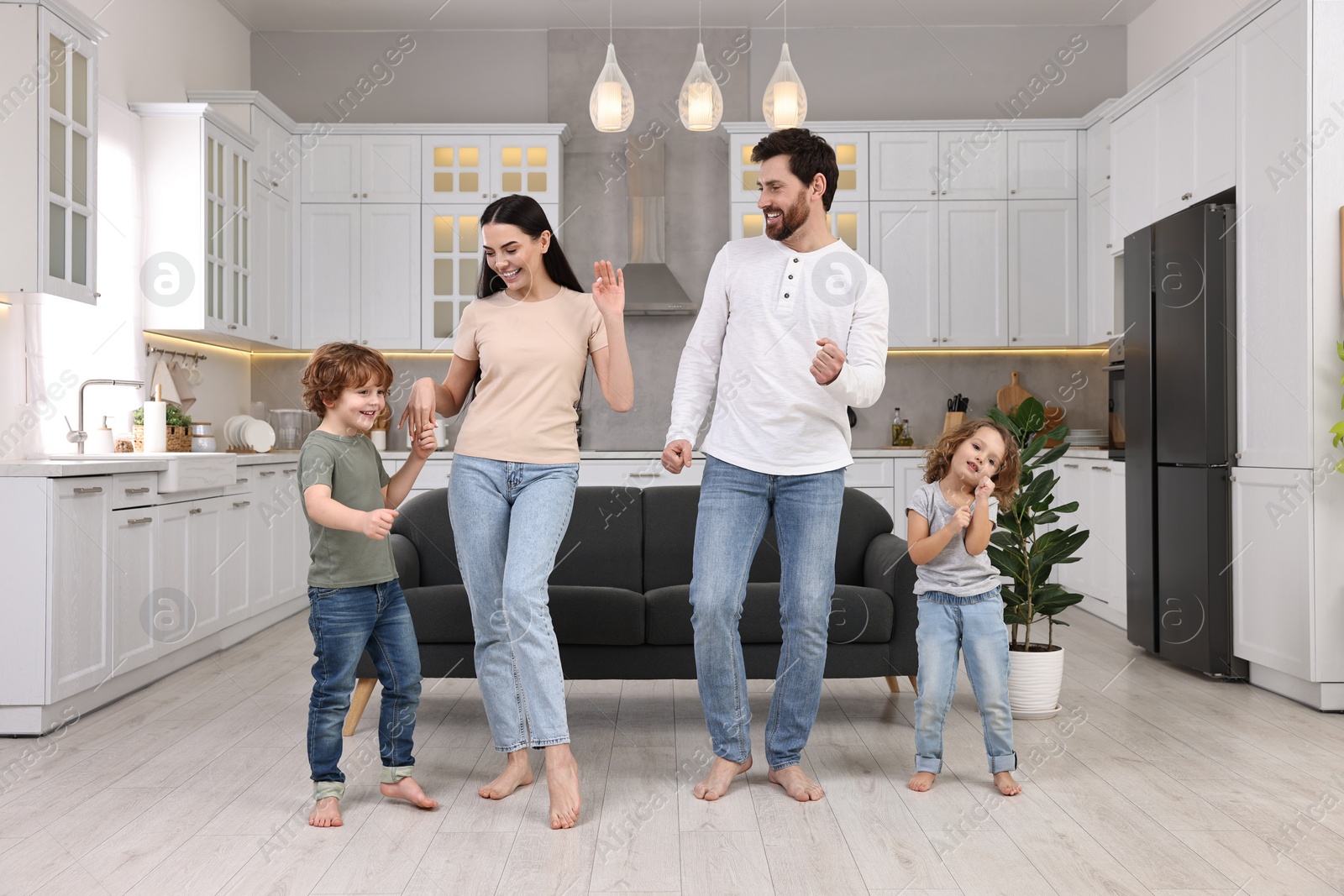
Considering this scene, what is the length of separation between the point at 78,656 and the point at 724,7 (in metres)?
4.85

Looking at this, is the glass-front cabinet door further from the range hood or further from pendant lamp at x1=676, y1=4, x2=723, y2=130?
the range hood

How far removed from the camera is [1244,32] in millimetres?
3779

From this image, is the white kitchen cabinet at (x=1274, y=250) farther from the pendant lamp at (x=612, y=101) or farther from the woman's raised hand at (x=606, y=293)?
the woman's raised hand at (x=606, y=293)

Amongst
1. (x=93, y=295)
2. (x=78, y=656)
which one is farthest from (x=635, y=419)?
(x=78, y=656)

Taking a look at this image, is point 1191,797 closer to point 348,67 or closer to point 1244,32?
point 1244,32

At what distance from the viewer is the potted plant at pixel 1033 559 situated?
3264mm

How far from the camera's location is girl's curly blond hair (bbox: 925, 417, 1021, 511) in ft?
8.51

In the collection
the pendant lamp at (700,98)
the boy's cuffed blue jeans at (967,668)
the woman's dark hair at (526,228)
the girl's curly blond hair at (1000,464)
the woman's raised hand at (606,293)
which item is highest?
the pendant lamp at (700,98)

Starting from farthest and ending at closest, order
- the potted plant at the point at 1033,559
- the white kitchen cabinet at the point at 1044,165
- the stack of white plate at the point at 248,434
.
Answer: the white kitchen cabinet at the point at 1044,165 < the stack of white plate at the point at 248,434 < the potted plant at the point at 1033,559

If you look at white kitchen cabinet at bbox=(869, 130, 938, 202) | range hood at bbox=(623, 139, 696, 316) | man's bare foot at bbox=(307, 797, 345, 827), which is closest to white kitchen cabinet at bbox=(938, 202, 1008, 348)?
white kitchen cabinet at bbox=(869, 130, 938, 202)

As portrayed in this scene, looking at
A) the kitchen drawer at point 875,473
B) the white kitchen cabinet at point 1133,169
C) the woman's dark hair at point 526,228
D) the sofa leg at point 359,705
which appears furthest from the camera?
the kitchen drawer at point 875,473

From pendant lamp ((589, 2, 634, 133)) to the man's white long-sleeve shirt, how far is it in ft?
5.12

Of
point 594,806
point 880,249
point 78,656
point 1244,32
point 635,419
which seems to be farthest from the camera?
point 635,419

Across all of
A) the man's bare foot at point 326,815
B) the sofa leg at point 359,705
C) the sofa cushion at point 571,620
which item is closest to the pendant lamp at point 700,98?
the sofa cushion at point 571,620
